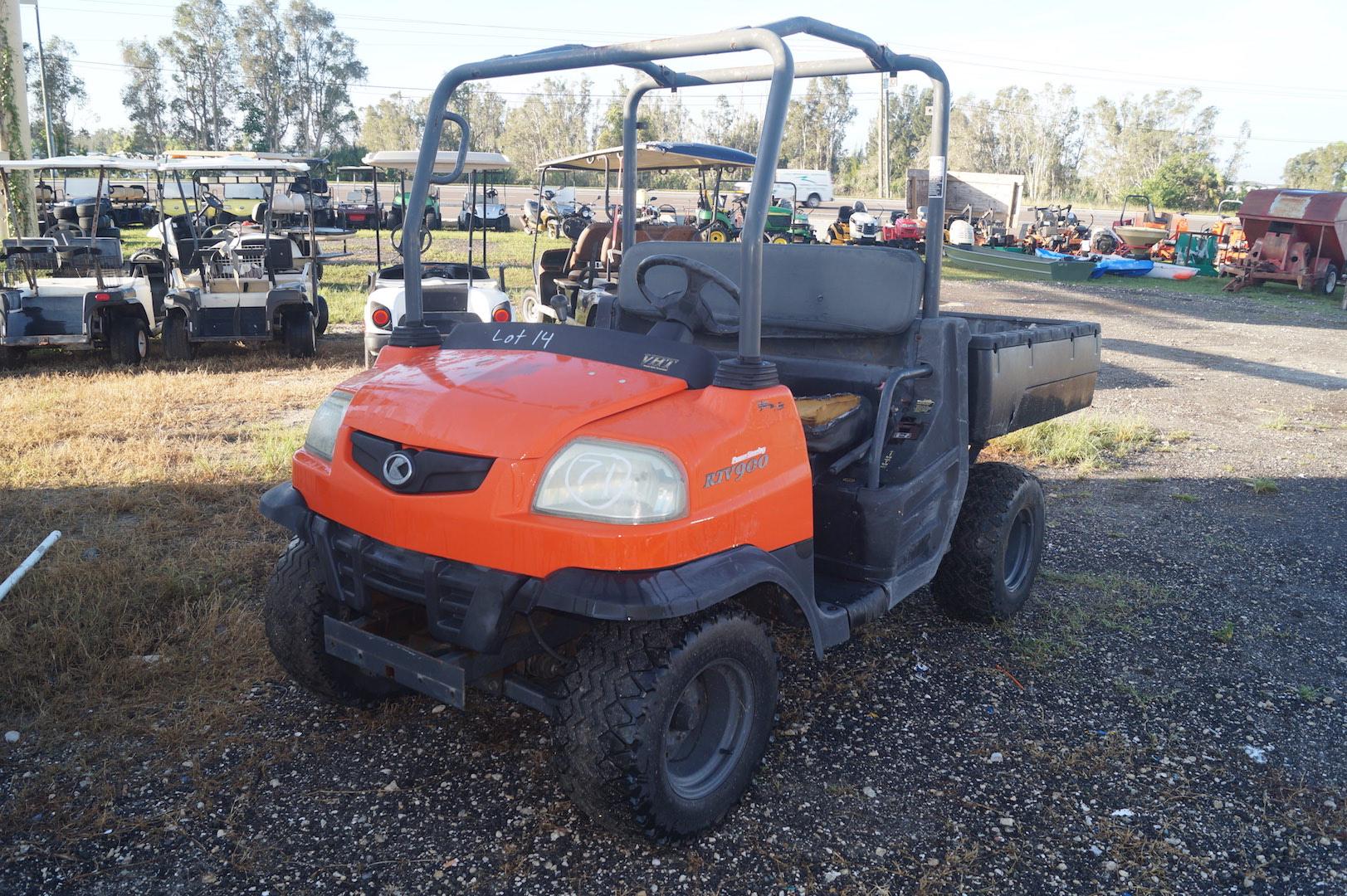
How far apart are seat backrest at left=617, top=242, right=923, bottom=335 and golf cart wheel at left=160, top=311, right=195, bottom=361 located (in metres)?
7.23

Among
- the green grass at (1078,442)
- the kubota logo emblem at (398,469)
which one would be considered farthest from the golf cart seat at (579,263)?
the kubota logo emblem at (398,469)

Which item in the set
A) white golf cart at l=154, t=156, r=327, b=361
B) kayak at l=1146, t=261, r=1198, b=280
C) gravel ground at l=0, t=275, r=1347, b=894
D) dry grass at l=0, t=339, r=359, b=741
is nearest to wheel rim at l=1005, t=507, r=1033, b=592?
gravel ground at l=0, t=275, r=1347, b=894

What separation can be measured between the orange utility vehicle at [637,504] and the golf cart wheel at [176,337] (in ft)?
23.9

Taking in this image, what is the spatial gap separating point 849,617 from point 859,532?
0.33m

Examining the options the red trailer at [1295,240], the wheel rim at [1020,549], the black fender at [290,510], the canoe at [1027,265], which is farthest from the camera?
the canoe at [1027,265]

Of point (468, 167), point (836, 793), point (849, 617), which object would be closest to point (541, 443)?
point (849, 617)

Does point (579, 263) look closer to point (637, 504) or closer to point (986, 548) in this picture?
point (986, 548)

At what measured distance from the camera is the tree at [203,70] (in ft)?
242

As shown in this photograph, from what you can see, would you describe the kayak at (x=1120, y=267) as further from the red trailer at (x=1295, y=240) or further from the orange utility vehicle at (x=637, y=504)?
the orange utility vehicle at (x=637, y=504)

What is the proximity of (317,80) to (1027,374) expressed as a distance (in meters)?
85.7

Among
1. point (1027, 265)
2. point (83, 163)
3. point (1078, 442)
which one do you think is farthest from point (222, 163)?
point (1027, 265)

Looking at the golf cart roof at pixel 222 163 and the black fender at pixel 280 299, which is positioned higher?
the golf cart roof at pixel 222 163

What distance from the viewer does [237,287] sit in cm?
Answer: 976

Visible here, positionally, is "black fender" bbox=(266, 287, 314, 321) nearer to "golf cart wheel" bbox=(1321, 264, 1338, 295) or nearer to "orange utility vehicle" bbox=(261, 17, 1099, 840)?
"orange utility vehicle" bbox=(261, 17, 1099, 840)
